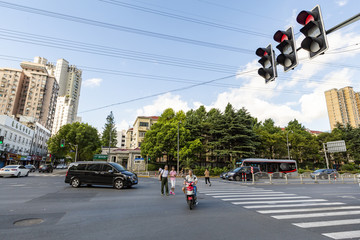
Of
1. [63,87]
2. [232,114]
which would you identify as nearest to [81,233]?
[232,114]

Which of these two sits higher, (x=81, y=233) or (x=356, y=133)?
(x=356, y=133)

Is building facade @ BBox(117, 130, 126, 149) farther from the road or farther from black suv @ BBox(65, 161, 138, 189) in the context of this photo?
the road

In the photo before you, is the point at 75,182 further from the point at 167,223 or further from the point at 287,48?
the point at 287,48

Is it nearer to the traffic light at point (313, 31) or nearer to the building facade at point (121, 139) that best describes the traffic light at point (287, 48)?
the traffic light at point (313, 31)

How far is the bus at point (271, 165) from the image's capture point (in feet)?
100

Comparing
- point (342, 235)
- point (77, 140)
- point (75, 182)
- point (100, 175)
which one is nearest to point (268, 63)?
point (342, 235)

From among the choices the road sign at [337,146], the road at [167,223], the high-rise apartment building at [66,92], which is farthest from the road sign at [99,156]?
the high-rise apartment building at [66,92]

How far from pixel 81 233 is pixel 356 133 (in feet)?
257

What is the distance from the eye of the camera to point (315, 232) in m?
5.11

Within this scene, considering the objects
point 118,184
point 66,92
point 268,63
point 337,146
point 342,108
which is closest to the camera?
point 268,63

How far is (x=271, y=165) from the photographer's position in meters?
31.6

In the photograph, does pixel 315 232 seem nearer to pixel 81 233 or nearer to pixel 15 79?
pixel 81 233

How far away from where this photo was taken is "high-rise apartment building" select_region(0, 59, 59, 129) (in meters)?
75.6

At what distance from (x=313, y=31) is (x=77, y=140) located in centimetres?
5050
